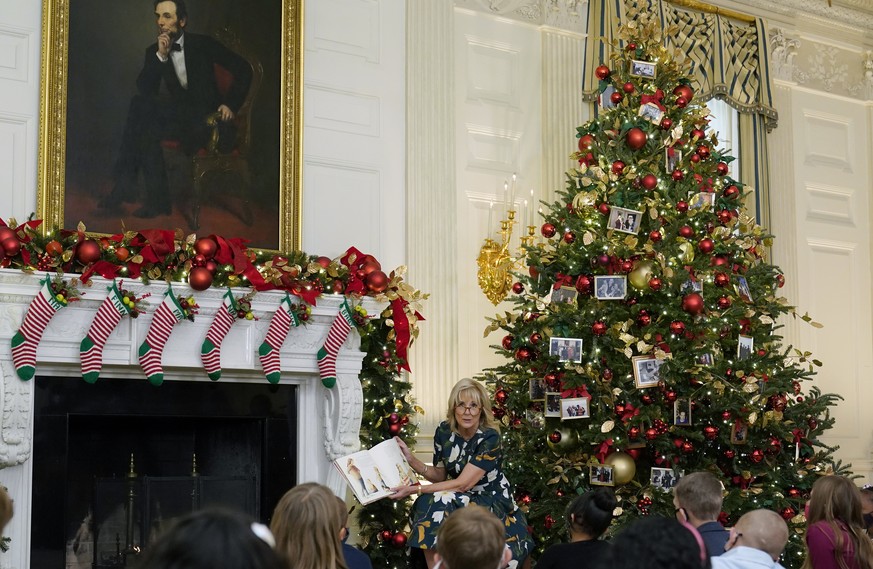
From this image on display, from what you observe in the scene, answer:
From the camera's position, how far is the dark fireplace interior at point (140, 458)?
21.7ft

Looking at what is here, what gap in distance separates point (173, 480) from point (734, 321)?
3868 millimetres

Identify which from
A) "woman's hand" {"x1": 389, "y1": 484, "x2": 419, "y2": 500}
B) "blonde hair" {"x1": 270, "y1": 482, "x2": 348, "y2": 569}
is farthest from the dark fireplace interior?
"blonde hair" {"x1": 270, "y1": 482, "x2": 348, "y2": 569}

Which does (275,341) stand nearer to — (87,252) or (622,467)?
(87,252)

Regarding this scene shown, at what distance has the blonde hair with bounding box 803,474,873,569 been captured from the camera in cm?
471

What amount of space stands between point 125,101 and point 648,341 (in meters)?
3.76

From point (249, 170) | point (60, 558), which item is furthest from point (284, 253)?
point (60, 558)

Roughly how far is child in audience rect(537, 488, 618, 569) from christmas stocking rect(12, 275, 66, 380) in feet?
11.3

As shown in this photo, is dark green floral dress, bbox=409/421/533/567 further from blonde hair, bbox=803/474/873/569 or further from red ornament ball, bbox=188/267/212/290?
blonde hair, bbox=803/474/873/569

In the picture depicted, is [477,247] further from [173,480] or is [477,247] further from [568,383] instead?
[173,480]

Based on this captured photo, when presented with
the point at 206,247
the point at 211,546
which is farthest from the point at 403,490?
the point at 211,546

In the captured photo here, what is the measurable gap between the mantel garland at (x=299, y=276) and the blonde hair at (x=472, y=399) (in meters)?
1.21

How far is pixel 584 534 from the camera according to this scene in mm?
4266

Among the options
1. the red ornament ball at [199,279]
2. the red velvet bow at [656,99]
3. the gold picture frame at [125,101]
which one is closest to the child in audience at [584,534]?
the red ornament ball at [199,279]

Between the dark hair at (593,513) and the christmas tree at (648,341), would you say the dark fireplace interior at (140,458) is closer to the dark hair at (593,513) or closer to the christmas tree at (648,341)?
the christmas tree at (648,341)
